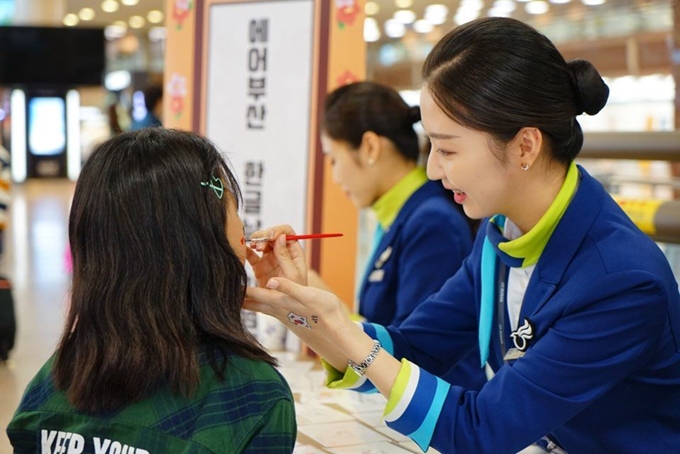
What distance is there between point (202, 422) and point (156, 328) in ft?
0.42

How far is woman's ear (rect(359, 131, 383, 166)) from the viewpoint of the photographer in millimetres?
2430

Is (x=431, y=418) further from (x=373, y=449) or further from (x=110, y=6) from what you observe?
(x=110, y=6)

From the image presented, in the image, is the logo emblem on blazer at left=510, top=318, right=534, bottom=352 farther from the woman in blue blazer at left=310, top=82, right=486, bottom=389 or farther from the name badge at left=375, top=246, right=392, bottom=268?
the name badge at left=375, top=246, right=392, bottom=268

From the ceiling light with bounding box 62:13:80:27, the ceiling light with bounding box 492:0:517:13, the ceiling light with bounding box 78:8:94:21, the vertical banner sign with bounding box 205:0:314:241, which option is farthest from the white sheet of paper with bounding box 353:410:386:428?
the ceiling light with bounding box 62:13:80:27

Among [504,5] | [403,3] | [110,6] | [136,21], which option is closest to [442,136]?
[504,5]

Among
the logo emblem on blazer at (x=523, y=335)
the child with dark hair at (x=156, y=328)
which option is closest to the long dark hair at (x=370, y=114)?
the logo emblem on blazer at (x=523, y=335)

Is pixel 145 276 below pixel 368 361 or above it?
above

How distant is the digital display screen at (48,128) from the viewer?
15.6 meters

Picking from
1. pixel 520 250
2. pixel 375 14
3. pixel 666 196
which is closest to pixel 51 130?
pixel 375 14

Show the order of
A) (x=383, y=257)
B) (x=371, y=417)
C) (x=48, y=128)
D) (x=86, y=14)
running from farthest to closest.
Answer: (x=86, y=14)
(x=48, y=128)
(x=383, y=257)
(x=371, y=417)

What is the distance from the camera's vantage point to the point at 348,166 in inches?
97.5

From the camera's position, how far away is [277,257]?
1539mm

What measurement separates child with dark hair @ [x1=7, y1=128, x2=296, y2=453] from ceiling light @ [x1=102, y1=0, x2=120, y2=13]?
57.1ft

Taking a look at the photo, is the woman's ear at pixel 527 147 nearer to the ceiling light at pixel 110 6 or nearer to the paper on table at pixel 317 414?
the paper on table at pixel 317 414
